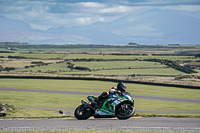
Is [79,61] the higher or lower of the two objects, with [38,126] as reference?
higher

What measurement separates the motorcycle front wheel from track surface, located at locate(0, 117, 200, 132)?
335 mm

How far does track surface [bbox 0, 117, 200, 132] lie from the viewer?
→ 15867 mm

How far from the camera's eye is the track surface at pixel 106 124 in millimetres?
15867

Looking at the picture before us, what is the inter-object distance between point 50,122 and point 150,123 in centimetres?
566

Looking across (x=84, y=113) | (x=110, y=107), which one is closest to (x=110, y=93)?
→ (x=110, y=107)

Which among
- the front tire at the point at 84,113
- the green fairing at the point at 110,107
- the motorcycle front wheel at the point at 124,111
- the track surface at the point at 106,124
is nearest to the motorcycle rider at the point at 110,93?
the green fairing at the point at 110,107

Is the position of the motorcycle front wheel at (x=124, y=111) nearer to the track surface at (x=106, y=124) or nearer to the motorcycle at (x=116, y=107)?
the motorcycle at (x=116, y=107)

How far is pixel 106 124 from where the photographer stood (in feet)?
55.3

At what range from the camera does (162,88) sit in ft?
185

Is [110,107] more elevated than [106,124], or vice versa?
[110,107]

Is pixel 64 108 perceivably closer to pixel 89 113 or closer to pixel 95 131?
pixel 89 113

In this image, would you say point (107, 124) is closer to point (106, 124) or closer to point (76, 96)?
point (106, 124)

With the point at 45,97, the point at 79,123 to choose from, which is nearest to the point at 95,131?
the point at 79,123

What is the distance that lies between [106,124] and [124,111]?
1279 mm
